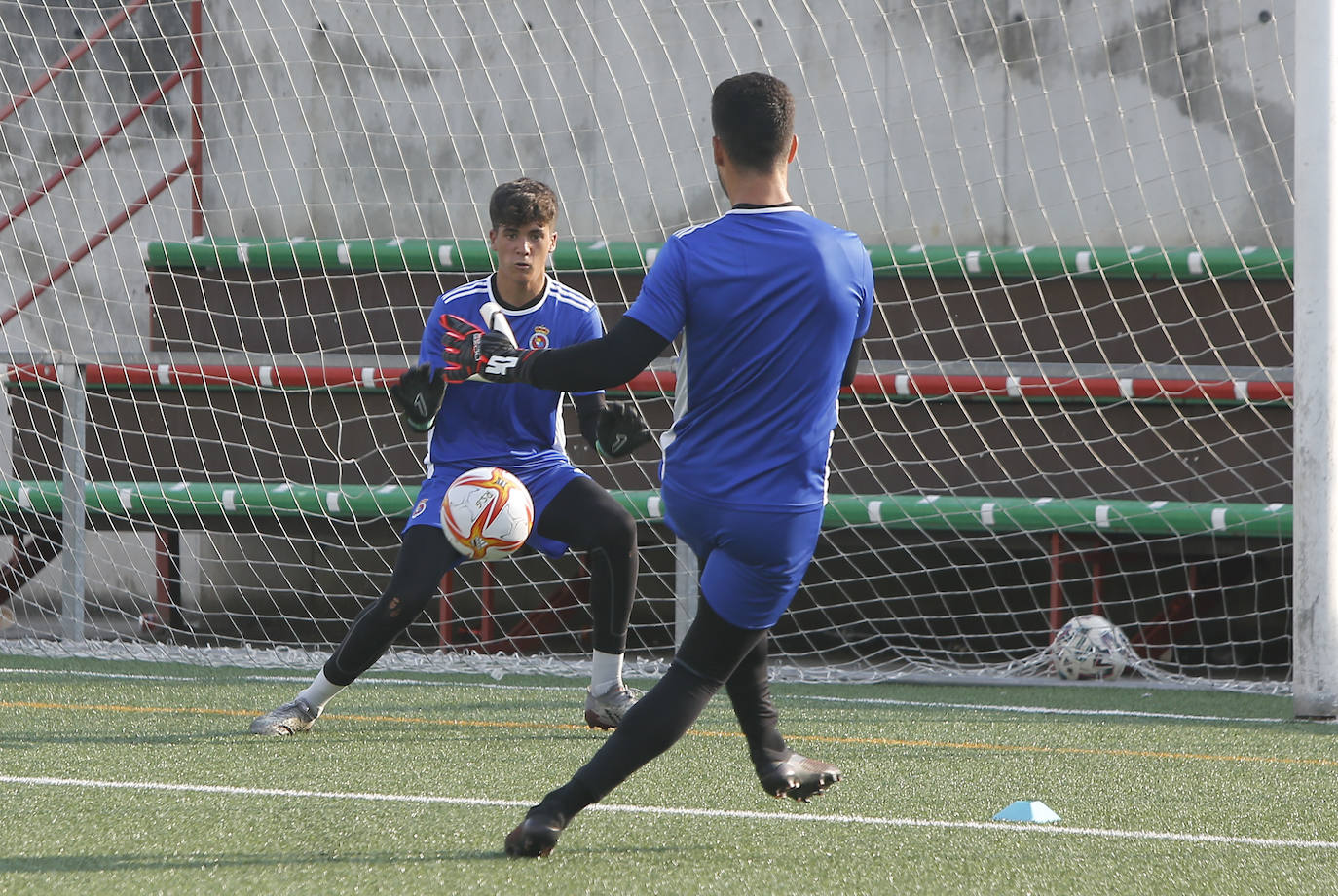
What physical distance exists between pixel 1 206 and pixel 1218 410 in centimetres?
672

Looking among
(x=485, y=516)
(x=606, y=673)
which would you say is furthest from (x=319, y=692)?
(x=606, y=673)

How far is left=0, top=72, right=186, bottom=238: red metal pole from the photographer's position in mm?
8555

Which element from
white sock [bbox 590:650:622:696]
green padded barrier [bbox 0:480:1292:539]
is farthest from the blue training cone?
green padded barrier [bbox 0:480:1292:539]

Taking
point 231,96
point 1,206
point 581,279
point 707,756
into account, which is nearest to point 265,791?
point 707,756

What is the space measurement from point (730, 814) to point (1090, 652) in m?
3.28

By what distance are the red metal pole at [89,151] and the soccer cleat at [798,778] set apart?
21.2 feet

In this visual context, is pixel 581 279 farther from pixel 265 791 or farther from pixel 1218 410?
pixel 265 791

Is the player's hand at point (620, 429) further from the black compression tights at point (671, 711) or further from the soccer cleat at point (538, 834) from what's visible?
the soccer cleat at point (538, 834)

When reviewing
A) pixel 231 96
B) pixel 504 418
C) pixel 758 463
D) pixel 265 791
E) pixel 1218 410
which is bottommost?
pixel 1218 410

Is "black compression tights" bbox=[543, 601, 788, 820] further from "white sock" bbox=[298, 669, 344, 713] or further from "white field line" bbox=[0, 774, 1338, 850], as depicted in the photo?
"white sock" bbox=[298, 669, 344, 713]

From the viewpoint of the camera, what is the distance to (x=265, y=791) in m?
3.58

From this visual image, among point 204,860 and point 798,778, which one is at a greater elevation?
point 204,860

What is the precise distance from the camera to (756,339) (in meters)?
2.80

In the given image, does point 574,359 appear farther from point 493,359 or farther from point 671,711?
point 671,711
